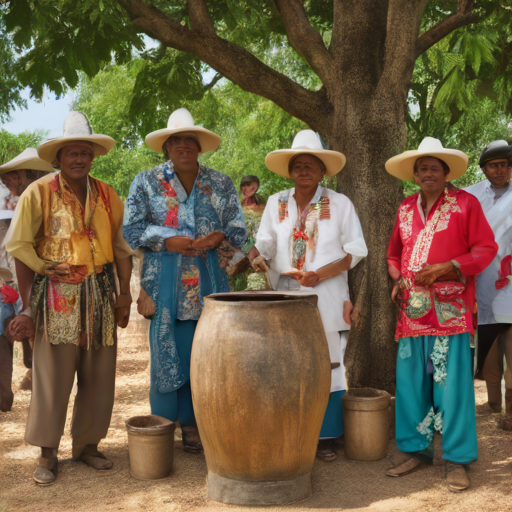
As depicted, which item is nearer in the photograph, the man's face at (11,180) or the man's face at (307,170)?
the man's face at (307,170)

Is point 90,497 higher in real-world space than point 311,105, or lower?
lower

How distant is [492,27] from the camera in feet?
22.6

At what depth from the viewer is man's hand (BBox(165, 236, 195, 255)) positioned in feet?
15.5

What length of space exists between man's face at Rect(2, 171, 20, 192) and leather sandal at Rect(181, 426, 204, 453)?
8.72 ft

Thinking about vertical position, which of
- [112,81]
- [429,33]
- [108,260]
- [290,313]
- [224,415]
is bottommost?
[224,415]

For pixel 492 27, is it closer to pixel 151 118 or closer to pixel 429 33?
pixel 429 33

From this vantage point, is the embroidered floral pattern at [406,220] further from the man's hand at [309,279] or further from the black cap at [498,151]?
the black cap at [498,151]

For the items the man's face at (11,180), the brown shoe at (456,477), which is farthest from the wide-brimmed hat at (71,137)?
the brown shoe at (456,477)

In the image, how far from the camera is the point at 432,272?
4285 mm

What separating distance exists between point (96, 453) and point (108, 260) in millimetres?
1297

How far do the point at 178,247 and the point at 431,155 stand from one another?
1.77 metres

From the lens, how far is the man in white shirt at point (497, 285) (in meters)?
5.54

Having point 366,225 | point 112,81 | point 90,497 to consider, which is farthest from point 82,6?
point 112,81

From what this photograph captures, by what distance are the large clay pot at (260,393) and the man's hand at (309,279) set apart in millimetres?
741
